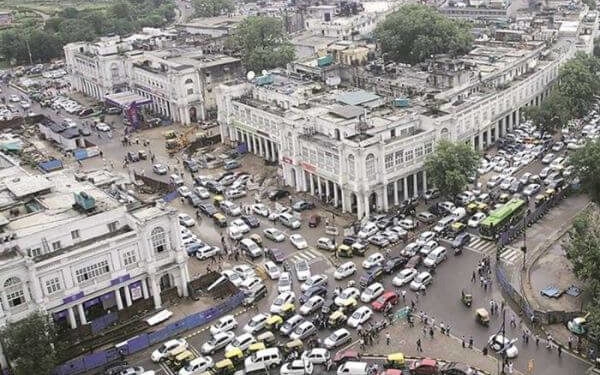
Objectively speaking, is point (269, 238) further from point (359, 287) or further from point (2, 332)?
point (2, 332)

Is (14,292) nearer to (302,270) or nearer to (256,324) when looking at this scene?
(256,324)

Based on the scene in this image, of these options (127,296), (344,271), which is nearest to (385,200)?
(344,271)

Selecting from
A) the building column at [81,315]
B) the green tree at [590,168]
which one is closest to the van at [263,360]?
the building column at [81,315]

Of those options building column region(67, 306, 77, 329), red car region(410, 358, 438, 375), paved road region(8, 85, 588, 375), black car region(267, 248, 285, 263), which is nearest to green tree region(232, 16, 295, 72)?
paved road region(8, 85, 588, 375)

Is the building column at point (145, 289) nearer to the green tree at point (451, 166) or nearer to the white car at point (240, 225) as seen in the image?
the white car at point (240, 225)

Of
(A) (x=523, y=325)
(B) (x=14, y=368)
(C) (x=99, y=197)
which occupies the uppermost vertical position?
(C) (x=99, y=197)

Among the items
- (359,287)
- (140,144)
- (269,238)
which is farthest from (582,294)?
(140,144)
